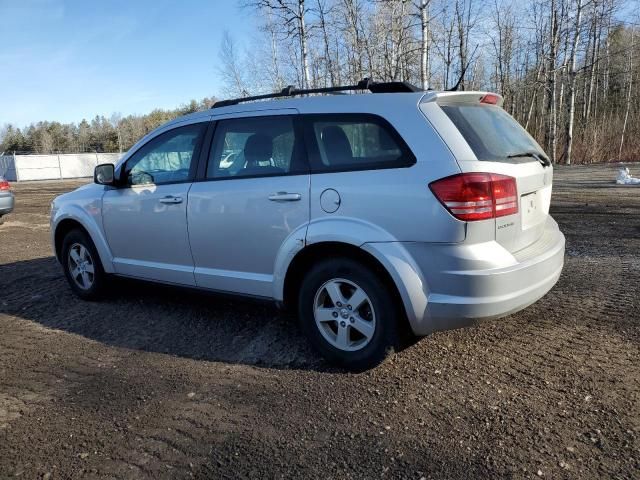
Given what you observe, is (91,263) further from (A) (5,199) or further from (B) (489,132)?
(A) (5,199)

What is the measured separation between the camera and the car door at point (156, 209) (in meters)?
4.33

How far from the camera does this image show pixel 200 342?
4176 mm

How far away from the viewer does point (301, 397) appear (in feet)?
10.5

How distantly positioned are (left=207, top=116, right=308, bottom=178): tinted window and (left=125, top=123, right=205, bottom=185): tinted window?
0.93 ft

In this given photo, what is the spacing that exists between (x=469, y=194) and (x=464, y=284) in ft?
1.77

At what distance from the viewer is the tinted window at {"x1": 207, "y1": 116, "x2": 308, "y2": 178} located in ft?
12.2

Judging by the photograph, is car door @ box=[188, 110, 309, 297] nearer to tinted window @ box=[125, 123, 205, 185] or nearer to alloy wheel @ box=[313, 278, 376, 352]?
tinted window @ box=[125, 123, 205, 185]

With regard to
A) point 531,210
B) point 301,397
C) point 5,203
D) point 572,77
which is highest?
point 572,77

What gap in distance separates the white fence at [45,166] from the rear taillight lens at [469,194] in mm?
43052

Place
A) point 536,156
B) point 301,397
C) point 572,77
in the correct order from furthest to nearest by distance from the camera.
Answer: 1. point 572,77
2. point 536,156
3. point 301,397

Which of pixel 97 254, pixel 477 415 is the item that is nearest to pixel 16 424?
pixel 97 254

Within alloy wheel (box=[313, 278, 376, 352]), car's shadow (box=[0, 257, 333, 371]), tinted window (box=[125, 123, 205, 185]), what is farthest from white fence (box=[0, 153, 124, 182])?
alloy wheel (box=[313, 278, 376, 352])

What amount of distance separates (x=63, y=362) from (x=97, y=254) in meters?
1.54

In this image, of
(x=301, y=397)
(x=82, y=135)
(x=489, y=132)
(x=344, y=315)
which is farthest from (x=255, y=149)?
(x=82, y=135)
